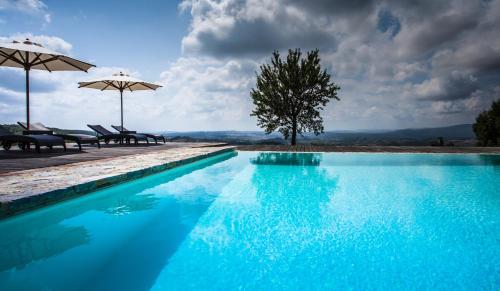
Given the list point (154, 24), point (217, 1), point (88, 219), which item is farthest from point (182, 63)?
point (88, 219)

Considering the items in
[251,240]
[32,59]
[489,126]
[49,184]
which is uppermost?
[32,59]

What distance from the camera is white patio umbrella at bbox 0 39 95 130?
8188mm

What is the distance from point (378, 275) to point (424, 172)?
6.16m

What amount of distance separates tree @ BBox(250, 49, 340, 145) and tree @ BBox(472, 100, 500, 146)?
2914cm

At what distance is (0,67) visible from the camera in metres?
9.75

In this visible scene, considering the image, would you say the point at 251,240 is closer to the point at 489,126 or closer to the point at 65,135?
the point at 65,135

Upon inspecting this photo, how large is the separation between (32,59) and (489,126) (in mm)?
44248

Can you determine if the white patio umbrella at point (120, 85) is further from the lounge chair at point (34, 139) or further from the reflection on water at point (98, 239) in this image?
the reflection on water at point (98, 239)

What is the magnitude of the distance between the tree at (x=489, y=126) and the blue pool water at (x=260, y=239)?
3671 centimetres

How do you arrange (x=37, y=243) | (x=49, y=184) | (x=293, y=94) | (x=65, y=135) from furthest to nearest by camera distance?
1. (x=293, y=94)
2. (x=65, y=135)
3. (x=49, y=184)
4. (x=37, y=243)

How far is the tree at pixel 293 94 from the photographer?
53.5 ft

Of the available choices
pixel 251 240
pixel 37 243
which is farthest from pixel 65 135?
pixel 251 240

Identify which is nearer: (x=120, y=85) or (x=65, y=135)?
(x=65, y=135)

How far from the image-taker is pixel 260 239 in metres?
3.00
